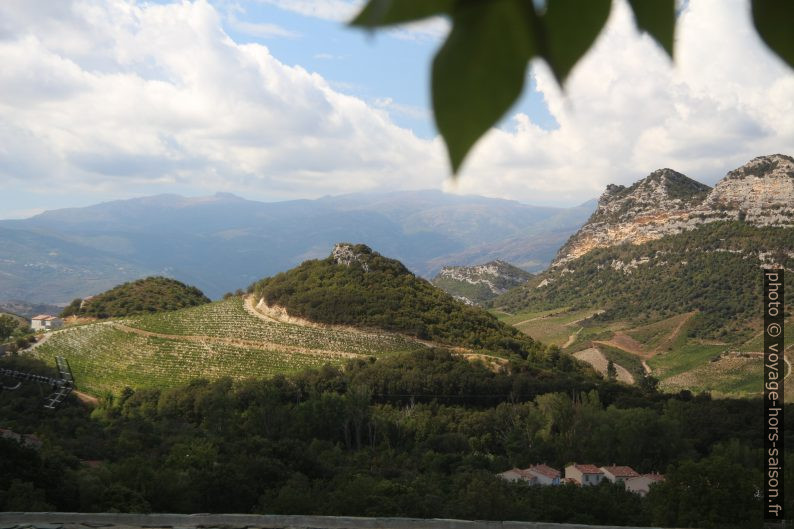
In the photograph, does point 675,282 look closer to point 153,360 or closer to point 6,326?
point 153,360

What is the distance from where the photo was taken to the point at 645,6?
34cm

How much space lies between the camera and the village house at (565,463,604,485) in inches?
670

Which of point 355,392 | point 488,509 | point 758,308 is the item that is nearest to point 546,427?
point 355,392

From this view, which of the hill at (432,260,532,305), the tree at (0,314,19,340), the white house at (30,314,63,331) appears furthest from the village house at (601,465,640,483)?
the hill at (432,260,532,305)

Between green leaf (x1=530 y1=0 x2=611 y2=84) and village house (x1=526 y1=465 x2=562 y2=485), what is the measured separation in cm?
1766

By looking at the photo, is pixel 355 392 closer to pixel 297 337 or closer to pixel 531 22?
pixel 297 337

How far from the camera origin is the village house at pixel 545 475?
1694 cm

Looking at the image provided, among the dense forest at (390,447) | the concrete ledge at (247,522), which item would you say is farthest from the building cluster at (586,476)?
the concrete ledge at (247,522)

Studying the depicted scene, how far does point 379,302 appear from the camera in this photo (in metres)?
34.0

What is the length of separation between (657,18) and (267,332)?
31686mm

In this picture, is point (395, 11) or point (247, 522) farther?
point (247, 522)

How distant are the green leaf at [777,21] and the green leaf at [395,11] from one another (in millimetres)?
176

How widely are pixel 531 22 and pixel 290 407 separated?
72.0ft

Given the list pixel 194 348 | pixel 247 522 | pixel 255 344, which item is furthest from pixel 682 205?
pixel 247 522
